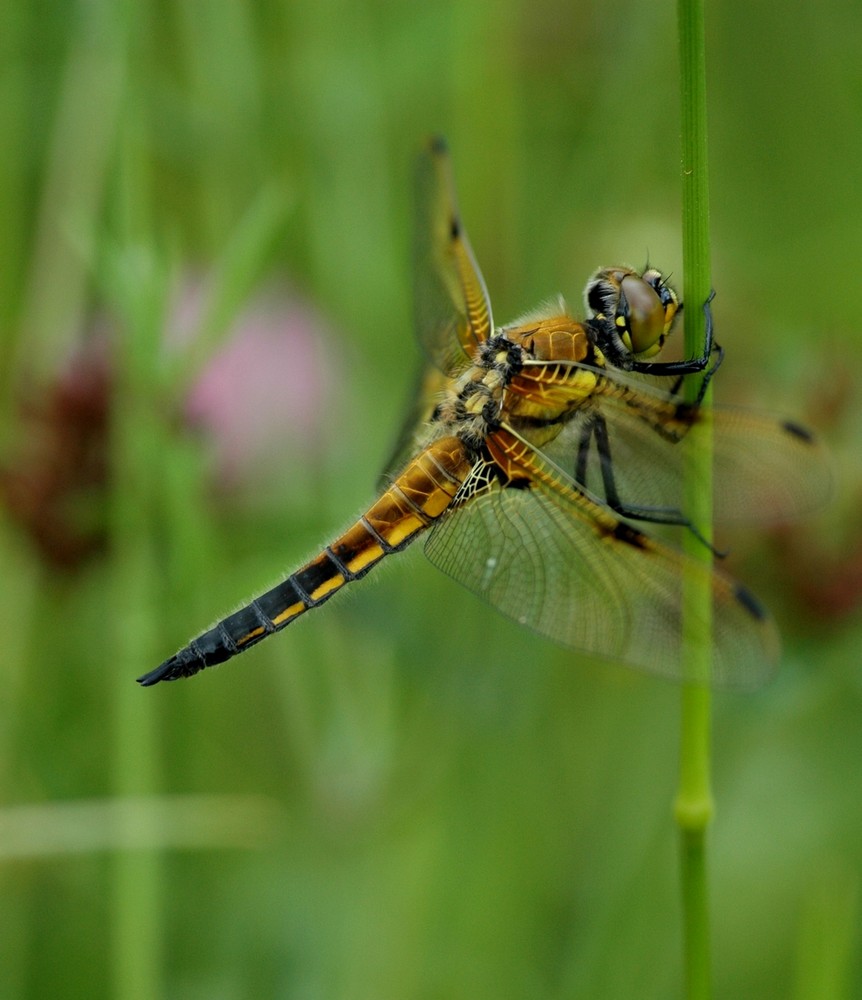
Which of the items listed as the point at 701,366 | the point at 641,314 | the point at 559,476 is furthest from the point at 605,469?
the point at 701,366

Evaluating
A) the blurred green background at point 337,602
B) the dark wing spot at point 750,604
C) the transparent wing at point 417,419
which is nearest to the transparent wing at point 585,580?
the dark wing spot at point 750,604

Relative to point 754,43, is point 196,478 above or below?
below

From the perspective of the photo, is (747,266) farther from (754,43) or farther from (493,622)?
(493,622)

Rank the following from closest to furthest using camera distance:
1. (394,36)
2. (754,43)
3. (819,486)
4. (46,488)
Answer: (819,486) < (46,488) < (394,36) < (754,43)

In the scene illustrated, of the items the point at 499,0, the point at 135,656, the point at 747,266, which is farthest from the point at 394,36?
the point at 135,656

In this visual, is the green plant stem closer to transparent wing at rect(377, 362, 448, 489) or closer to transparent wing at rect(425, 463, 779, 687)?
transparent wing at rect(425, 463, 779, 687)

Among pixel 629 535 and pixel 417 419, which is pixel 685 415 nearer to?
pixel 629 535

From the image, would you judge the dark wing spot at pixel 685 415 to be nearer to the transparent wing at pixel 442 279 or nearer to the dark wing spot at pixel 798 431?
the dark wing spot at pixel 798 431

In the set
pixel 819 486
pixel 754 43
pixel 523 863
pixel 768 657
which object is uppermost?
pixel 754 43
